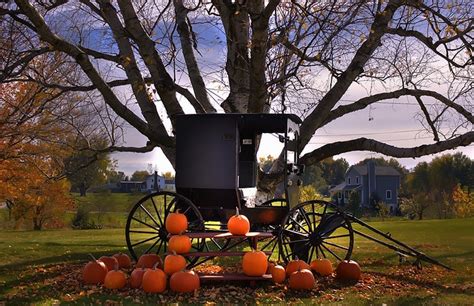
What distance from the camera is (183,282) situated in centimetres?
859

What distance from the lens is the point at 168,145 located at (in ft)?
44.4

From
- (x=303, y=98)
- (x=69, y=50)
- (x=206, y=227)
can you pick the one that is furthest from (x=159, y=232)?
(x=303, y=98)

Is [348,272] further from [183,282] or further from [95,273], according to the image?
[95,273]

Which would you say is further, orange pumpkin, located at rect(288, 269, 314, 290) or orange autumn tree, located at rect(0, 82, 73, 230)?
orange autumn tree, located at rect(0, 82, 73, 230)

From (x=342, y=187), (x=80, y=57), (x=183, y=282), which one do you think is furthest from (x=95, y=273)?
(x=342, y=187)

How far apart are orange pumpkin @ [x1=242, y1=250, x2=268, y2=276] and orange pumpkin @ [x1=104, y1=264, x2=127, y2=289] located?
1963 millimetres

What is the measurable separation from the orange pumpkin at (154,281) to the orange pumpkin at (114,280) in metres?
0.54

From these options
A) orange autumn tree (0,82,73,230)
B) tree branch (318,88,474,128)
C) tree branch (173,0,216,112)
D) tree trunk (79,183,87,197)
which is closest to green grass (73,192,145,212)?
tree trunk (79,183,87,197)

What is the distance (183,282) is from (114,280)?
3.90 ft

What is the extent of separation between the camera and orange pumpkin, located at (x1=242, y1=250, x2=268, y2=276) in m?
9.09

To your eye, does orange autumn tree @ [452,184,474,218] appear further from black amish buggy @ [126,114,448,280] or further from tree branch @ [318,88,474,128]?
black amish buggy @ [126,114,448,280]

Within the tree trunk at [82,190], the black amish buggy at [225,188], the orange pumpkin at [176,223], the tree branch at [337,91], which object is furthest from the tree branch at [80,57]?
the tree trunk at [82,190]

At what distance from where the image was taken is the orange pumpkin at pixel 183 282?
28.2 feet

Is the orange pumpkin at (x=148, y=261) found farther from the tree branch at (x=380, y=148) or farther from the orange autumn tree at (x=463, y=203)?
the orange autumn tree at (x=463, y=203)
